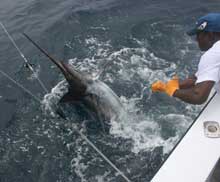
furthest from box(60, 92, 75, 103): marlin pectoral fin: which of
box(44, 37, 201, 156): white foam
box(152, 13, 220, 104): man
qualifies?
box(152, 13, 220, 104): man

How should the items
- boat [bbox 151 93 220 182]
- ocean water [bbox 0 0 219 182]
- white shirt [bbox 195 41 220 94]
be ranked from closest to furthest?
boat [bbox 151 93 220 182], white shirt [bbox 195 41 220 94], ocean water [bbox 0 0 219 182]

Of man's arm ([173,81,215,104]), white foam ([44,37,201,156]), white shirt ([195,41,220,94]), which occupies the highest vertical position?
white shirt ([195,41,220,94])

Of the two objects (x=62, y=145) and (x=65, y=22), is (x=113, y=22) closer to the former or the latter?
(x=65, y=22)

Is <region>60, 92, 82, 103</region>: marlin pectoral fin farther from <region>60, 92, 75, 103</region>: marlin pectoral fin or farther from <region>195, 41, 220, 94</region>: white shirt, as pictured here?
A: <region>195, 41, 220, 94</region>: white shirt

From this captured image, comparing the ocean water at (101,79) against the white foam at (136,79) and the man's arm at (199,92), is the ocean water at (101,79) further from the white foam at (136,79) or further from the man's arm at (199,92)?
the man's arm at (199,92)

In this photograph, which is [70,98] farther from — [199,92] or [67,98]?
[199,92]

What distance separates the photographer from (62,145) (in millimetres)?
4914

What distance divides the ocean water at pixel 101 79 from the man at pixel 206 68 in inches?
63.1

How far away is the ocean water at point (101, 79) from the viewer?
4.62m

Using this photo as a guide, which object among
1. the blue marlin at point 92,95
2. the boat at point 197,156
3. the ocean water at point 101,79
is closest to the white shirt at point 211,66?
the boat at point 197,156

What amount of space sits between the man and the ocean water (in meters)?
1.60

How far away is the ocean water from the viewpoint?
4.62m

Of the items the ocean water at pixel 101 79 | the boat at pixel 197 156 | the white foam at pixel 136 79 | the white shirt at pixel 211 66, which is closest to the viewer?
the boat at pixel 197 156

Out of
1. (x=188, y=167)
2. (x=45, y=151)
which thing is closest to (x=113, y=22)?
(x=45, y=151)
